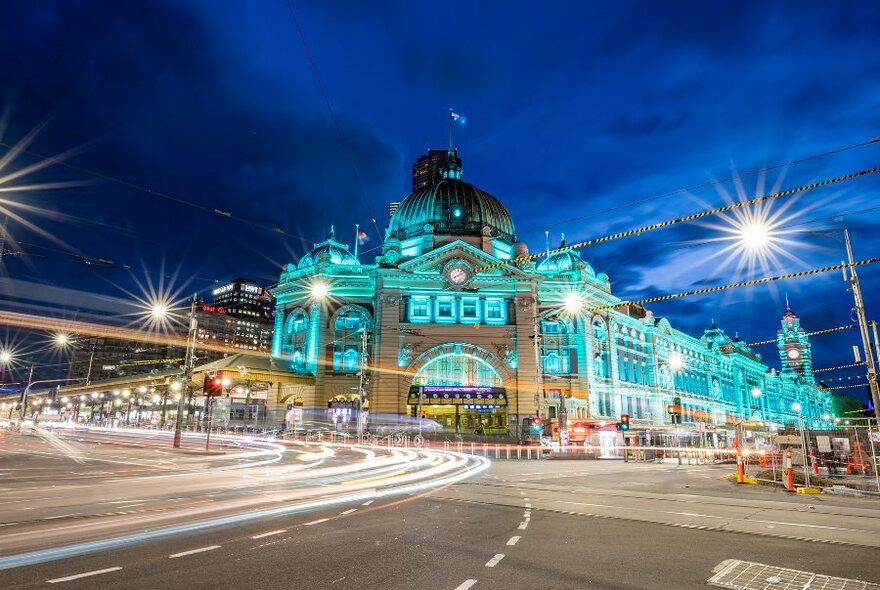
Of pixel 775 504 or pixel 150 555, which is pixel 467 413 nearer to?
pixel 775 504

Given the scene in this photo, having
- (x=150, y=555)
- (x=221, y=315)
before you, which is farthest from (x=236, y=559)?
(x=221, y=315)

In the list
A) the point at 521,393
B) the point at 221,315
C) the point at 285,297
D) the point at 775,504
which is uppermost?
the point at 221,315

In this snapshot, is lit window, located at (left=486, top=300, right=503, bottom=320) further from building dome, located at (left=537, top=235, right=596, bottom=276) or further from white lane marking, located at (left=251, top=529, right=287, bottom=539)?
white lane marking, located at (left=251, top=529, right=287, bottom=539)

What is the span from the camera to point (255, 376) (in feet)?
201

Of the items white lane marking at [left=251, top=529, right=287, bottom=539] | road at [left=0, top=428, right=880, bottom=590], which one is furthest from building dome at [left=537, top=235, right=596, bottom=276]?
white lane marking at [left=251, top=529, right=287, bottom=539]

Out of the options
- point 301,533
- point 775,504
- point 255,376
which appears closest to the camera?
point 301,533

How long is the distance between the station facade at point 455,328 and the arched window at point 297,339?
0.18 meters

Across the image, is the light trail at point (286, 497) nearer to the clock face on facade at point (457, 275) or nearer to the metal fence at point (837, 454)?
the metal fence at point (837, 454)

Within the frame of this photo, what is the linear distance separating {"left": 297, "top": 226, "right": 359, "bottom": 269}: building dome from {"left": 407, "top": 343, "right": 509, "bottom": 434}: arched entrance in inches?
801

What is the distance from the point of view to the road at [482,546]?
710cm

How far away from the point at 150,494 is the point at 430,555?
9.17 m

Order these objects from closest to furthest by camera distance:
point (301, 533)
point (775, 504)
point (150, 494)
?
1. point (301, 533)
2. point (150, 494)
3. point (775, 504)

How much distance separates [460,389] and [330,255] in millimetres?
26838

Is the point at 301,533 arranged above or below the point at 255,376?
below
